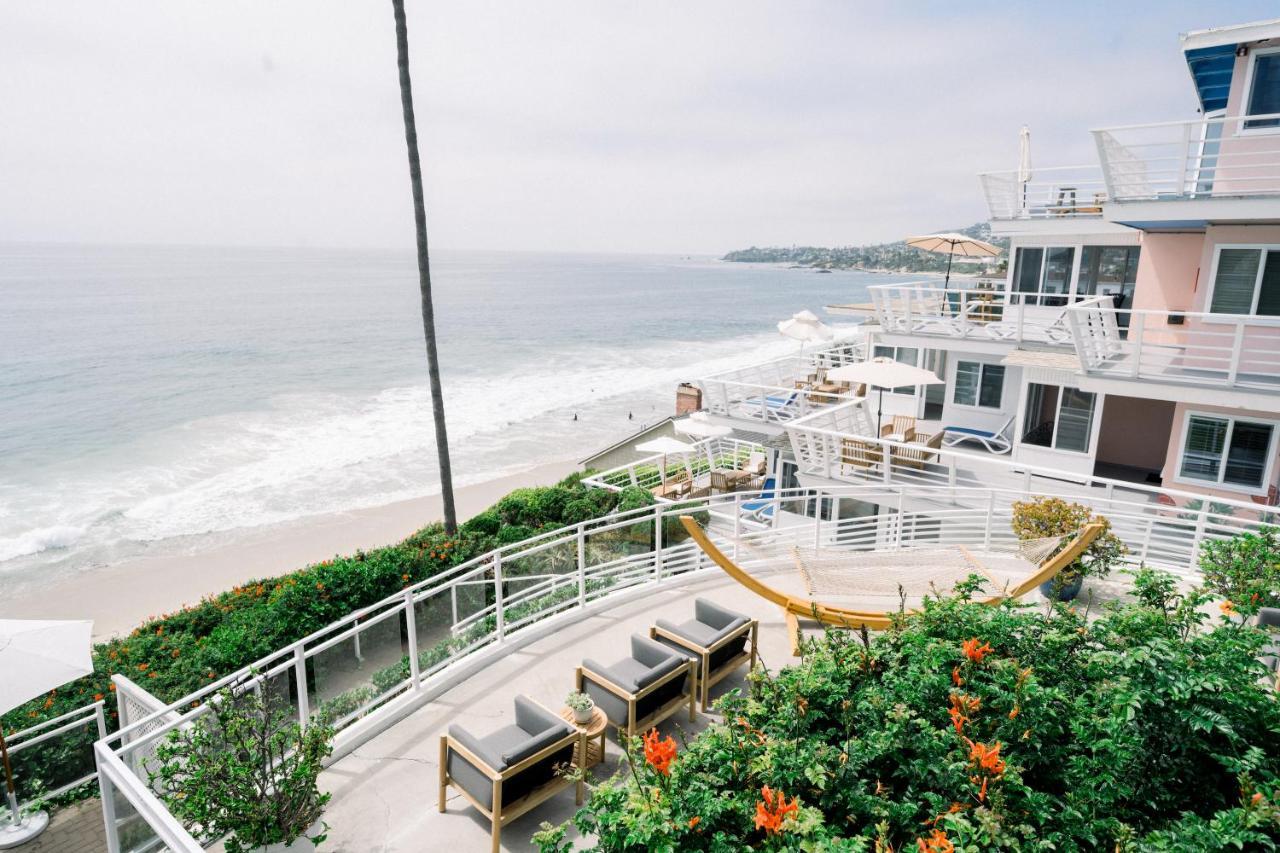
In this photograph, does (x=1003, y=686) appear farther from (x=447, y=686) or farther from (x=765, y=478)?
(x=765, y=478)

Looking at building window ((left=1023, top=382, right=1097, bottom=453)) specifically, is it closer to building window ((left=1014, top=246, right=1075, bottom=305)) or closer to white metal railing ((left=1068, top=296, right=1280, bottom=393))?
white metal railing ((left=1068, top=296, right=1280, bottom=393))

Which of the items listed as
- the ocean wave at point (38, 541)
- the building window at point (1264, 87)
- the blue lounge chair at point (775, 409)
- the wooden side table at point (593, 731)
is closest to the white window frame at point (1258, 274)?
the building window at point (1264, 87)

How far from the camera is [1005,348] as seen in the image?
15945mm

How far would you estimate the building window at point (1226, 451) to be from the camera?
39.3ft

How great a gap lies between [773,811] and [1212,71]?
15.8m

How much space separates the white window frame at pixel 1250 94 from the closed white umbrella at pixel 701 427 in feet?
36.0

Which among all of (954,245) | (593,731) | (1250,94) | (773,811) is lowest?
(593,731)

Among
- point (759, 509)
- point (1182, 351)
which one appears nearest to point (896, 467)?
point (759, 509)

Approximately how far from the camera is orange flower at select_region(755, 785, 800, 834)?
3.35 metres

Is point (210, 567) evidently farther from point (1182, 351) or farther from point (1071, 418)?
point (1182, 351)

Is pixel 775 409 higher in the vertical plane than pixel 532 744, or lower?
lower

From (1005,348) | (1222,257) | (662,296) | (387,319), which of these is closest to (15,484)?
(1005,348)

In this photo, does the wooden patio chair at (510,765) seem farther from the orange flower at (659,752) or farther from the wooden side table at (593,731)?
the orange flower at (659,752)

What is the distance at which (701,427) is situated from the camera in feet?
58.3
